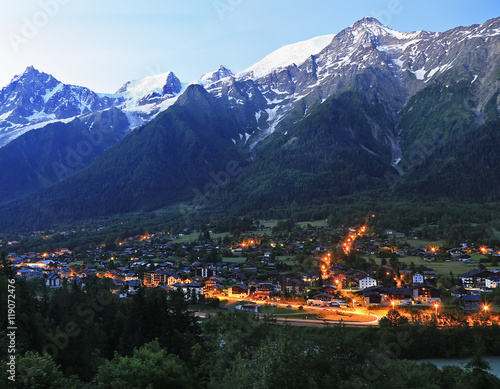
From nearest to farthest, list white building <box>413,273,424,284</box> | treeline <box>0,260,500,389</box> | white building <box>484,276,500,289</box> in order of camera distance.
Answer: treeline <box>0,260,500,389</box>
white building <box>484,276,500,289</box>
white building <box>413,273,424,284</box>

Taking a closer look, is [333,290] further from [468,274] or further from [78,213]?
[78,213]

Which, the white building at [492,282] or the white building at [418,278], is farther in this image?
the white building at [418,278]

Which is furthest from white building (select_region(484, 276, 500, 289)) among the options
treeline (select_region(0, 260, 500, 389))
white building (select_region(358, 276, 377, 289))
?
treeline (select_region(0, 260, 500, 389))

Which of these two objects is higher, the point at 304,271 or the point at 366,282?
the point at 304,271

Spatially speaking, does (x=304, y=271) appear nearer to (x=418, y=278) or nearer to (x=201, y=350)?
(x=418, y=278)

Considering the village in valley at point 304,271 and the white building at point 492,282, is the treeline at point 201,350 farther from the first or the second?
the white building at point 492,282

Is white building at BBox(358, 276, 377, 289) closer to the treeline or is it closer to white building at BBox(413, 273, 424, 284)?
white building at BBox(413, 273, 424, 284)

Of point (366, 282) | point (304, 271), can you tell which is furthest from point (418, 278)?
point (304, 271)

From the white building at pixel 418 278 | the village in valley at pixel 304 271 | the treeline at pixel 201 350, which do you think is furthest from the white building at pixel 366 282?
the treeline at pixel 201 350

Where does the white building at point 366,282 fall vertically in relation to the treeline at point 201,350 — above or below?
below
